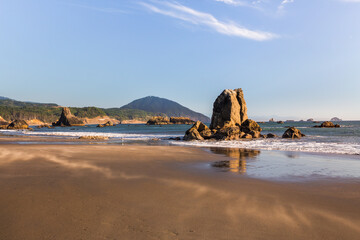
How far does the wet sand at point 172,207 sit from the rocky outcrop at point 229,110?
109 ft

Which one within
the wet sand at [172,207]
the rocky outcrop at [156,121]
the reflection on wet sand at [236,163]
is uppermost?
the rocky outcrop at [156,121]

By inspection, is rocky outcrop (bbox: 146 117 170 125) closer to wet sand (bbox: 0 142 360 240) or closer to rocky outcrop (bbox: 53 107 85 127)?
rocky outcrop (bbox: 53 107 85 127)

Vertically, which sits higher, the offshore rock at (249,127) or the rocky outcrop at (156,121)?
the rocky outcrop at (156,121)

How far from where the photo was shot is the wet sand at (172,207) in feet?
12.5

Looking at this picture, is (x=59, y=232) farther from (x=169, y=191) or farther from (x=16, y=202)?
(x=169, y=191)

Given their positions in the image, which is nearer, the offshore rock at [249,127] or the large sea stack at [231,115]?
the large sea stack at [231,115]

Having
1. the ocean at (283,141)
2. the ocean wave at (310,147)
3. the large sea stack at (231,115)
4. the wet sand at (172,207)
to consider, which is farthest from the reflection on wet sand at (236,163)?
the large sea stack at (231,115)

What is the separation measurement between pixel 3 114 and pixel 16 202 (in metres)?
210

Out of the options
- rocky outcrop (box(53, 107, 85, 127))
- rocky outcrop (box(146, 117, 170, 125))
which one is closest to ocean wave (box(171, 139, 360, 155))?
rocky outcrop (box(53, 107, 85, 127))

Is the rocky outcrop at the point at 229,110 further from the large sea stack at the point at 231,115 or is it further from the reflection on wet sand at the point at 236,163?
the reflection on wet sand at the point at 236,163

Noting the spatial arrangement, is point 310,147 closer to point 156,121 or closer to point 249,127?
point 249,127

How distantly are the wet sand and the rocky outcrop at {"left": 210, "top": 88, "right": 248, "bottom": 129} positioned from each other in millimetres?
33112

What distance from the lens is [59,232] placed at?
3746mm

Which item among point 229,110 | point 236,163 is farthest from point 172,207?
point 229,110
